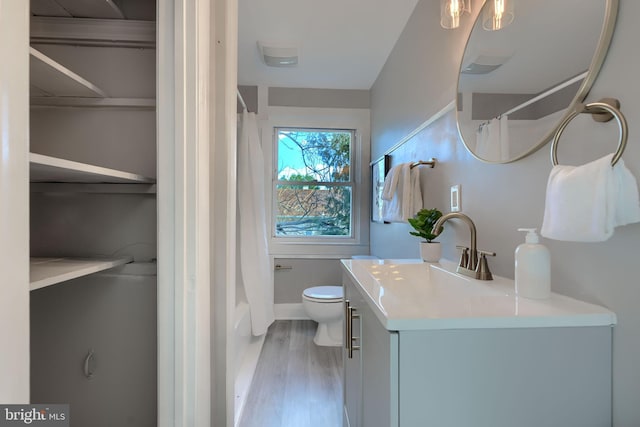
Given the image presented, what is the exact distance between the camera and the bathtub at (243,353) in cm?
181

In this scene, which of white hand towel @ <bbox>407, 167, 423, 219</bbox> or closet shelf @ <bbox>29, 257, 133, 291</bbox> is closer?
closet shelf @ <bbox>29, 257, 133, 291</bbox>

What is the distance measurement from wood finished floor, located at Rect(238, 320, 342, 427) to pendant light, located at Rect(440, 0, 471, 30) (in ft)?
6.51

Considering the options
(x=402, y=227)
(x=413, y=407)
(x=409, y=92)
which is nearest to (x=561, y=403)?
(x=413, y=407)

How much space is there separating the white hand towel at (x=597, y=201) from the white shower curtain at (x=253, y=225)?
2345 millimetres

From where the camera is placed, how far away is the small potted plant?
4.42 ft

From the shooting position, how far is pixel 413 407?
593mm

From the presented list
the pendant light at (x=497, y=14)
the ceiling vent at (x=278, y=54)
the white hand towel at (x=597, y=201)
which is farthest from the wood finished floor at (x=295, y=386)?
the ceiling vent at (x=278, y=54)

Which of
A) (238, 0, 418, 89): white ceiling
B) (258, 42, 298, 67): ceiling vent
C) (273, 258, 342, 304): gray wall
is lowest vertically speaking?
(273, 258, 342, 304): gray wall

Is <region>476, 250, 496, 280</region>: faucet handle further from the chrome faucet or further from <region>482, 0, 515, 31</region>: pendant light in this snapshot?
<region>482, 0, 515, 31</region>: pendant light

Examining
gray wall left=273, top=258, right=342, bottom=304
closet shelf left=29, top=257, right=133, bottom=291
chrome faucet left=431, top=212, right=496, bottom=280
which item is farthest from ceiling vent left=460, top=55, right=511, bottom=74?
gray wall left=273, top=258, right=342, bottom=304

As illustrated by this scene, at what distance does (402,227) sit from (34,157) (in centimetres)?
186

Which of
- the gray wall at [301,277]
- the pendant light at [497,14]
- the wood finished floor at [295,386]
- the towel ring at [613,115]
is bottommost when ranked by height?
the wood finished floor at [295,386]

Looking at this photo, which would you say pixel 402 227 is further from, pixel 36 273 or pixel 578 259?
pixel 36 273

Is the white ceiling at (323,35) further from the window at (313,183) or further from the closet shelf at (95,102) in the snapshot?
the closet shelf at (95,102)
